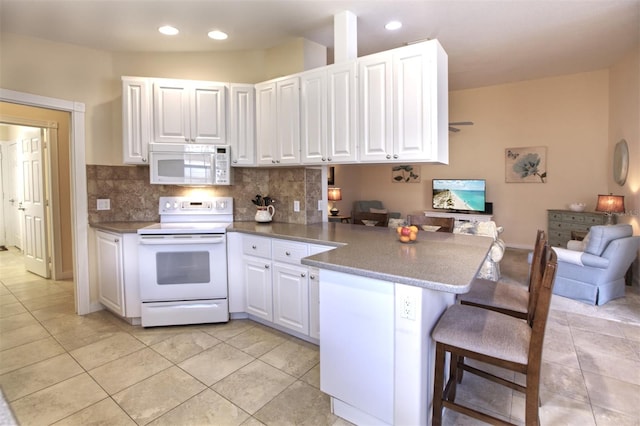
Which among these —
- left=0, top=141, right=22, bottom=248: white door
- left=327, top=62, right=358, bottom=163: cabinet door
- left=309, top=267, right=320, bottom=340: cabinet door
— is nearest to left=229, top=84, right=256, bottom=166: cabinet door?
left=327, top=62, right=358, bottom=163: cabinet door

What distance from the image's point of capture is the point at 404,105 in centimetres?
256

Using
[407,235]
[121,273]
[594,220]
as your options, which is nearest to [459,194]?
[594,220]

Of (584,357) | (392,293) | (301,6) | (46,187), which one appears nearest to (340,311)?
(392,293)

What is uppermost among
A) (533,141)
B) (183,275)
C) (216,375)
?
(533,141)

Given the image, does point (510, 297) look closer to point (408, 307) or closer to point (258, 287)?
point (408, 307)

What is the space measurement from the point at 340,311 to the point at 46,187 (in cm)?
491

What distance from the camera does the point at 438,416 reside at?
1673 millimetres

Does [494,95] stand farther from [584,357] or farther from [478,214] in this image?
[584,357]

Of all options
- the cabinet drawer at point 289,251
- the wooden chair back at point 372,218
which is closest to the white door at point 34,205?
the cabinet drawer at point 289,251

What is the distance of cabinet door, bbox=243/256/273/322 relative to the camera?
2896 mm

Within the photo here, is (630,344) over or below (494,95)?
below

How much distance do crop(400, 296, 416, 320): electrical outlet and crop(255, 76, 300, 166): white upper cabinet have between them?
1.88 meters

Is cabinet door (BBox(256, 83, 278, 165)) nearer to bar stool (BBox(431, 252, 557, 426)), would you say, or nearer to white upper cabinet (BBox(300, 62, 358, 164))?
white upper cabinet (BBox(300, 62, 358, 164))

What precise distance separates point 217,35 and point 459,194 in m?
5.64
